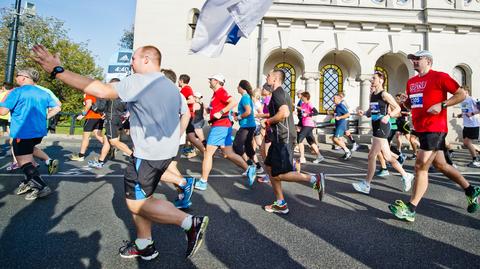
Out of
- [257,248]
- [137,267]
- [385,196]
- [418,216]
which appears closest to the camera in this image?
[137,267]

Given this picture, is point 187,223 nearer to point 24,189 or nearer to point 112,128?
point 24,189

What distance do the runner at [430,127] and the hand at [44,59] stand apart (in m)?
3.75

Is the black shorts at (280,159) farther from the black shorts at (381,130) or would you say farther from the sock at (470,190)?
the sock at (470,190)

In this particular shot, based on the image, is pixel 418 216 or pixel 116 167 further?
pixel 116 167

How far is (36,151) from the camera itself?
182 inches

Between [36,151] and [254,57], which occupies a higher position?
[254,57]

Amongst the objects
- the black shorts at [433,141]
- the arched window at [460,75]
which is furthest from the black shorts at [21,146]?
the arched window at [460,75]

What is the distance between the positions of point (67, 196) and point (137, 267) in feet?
8.38

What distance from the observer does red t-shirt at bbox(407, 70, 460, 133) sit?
3177 millimetres

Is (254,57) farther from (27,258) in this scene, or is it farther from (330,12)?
(27,258)

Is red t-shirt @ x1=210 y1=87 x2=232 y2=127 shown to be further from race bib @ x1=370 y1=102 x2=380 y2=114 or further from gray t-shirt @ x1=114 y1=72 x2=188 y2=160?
race bib @ x1=370 y1=102 x2=380 y2=114

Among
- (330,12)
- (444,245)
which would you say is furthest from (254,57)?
(444,245)

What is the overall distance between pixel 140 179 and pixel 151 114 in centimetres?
54

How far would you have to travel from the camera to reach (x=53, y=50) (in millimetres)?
30031
